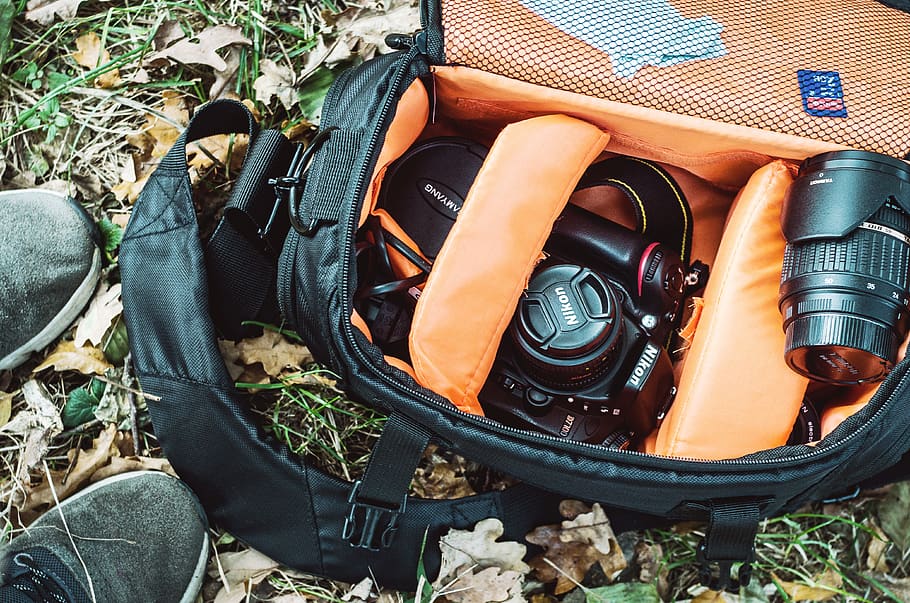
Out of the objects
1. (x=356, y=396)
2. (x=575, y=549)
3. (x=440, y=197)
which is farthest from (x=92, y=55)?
(x=575, y=549)

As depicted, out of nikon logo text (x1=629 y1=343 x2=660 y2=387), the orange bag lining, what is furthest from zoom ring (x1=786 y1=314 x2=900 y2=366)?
the orange bag lining

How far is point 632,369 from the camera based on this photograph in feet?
5.51

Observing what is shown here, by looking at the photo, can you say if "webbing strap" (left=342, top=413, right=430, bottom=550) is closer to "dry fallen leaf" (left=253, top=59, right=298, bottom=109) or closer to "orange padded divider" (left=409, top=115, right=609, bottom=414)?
"orange padded divider" (left=409, top=115, right=609, bottom=414)

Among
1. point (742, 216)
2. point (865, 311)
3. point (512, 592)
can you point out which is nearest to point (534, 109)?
point (742, 216)

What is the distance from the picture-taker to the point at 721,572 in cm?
173

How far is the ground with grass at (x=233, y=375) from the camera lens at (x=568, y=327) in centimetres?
41

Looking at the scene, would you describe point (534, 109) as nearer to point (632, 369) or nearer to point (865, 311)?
point (632, 369)

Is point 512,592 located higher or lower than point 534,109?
lower

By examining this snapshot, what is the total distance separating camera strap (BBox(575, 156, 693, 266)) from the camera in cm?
186

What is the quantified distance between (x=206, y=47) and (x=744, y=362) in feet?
4.98

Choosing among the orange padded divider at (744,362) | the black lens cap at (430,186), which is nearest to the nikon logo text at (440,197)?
the black lens cap at (430,186)

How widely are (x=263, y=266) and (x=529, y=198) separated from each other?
616 millimetres

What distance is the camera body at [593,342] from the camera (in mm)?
1614

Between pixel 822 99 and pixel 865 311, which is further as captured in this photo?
pixel 822 99
